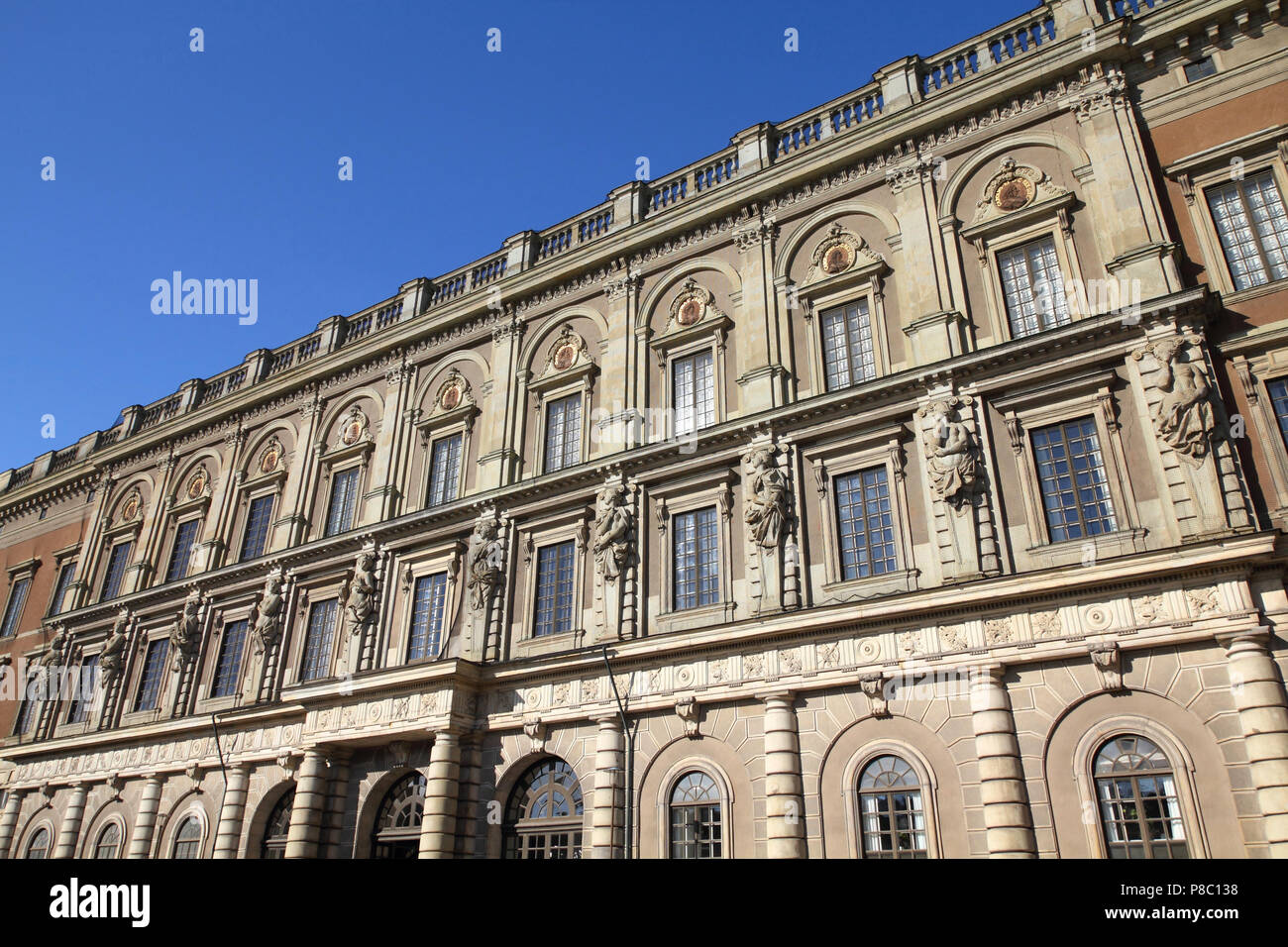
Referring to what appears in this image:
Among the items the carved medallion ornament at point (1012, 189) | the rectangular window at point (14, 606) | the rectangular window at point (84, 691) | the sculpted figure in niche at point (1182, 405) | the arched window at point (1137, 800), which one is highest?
the carved medallion ornament at point (1012, 189)

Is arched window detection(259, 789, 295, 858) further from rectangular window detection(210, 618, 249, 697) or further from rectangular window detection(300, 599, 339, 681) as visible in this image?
rectangular window detection(210, 618, 249, 697)

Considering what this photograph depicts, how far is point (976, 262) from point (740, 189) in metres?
7.09

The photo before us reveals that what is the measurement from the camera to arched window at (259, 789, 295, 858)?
2398 centimetres

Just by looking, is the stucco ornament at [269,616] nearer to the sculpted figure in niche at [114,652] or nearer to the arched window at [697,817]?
the sculpted figure in niche at [114,652]

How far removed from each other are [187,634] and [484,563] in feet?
43.3

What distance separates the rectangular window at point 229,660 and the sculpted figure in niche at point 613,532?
14.3 metres

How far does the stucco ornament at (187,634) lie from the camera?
95.3 feet

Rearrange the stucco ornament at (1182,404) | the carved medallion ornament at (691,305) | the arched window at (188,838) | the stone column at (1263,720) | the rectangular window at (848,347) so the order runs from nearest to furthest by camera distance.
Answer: the stone column at (1263,720)
the stucco ornament at (1182,404)
the rectangular window at (848,347)
the carved medallion ornament at (691,305)
the arched window at (188,838)

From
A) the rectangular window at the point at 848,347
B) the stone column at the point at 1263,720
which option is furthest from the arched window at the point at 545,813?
the stone column at the point at 1263,720

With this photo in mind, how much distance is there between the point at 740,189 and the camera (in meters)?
23.6

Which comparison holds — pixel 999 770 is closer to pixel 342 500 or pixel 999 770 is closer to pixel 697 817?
pixel 697 817
